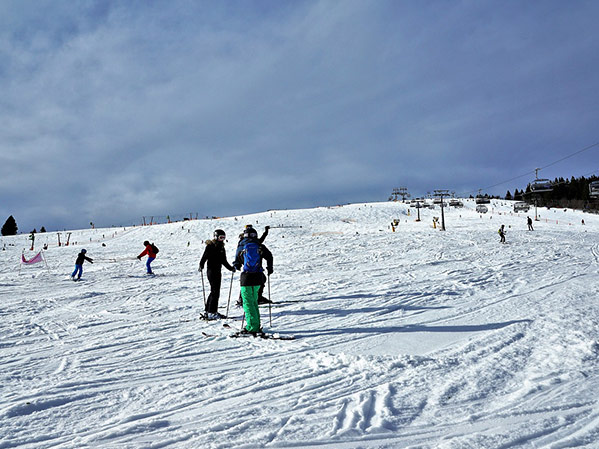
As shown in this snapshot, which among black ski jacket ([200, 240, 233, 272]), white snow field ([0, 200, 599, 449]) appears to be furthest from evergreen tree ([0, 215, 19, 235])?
black ski jacket ([200, 240, 233, 272])

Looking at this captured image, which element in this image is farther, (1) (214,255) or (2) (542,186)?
(2) (542,186)

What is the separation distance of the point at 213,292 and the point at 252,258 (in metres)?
2.17

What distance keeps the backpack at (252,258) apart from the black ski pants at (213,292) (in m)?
1.86

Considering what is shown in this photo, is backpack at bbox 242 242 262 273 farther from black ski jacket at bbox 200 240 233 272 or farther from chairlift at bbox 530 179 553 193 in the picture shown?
chairlift at bbox 530 179 553 193

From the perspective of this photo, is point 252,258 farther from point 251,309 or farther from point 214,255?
point 214,255

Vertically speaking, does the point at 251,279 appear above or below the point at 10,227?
below

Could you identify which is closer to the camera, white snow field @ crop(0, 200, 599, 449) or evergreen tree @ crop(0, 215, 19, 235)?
white snow field @ crop(0, 200, 599, 449)

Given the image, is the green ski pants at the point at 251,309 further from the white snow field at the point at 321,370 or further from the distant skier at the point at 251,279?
the white snow field at the point at 321,370

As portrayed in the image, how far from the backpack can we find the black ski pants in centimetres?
186

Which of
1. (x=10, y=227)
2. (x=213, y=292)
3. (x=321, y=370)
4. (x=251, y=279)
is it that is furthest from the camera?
(x=10, y=227)

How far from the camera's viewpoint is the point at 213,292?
765 cm

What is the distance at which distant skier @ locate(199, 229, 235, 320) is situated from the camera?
24.7 feet

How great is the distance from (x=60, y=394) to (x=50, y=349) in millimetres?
2324

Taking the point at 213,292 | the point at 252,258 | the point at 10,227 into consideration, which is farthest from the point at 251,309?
the point at 10,227
